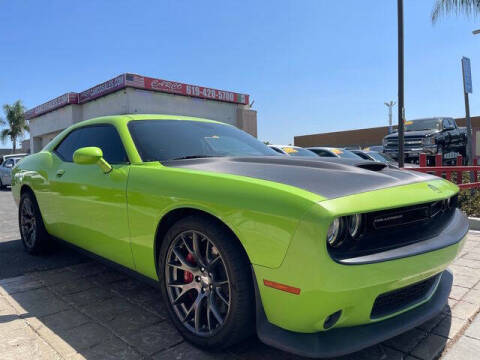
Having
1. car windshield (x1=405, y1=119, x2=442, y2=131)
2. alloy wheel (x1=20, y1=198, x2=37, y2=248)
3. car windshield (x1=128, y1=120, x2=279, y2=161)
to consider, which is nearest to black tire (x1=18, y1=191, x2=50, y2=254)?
alloy wheel (x1=20, y1=198, x2=37, y2=248)

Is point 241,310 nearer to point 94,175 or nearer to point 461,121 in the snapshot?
point 94,175

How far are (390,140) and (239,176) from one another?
43.6 feet

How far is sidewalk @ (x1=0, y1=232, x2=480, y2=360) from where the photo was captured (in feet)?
6.75

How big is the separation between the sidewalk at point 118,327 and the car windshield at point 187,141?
1116 mm

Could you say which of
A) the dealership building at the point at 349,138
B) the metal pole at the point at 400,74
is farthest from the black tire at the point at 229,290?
the dealership building at the point at 349,138

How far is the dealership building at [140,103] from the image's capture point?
2245 cm

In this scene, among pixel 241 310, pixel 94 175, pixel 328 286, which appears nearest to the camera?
pixel 328 286

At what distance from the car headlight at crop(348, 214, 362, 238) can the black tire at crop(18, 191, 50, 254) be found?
10.8 feet

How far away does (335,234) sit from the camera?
1.67 m

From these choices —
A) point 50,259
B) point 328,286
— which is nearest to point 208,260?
point 328,286

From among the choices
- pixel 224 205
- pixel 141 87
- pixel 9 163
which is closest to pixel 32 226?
pixel 224 205

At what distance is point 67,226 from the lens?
129 inches

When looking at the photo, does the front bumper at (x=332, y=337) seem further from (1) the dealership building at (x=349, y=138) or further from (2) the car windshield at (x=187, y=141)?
(1) the dealership building at (x=349, y=138)

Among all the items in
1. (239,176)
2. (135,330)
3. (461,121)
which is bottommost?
(135,330)
